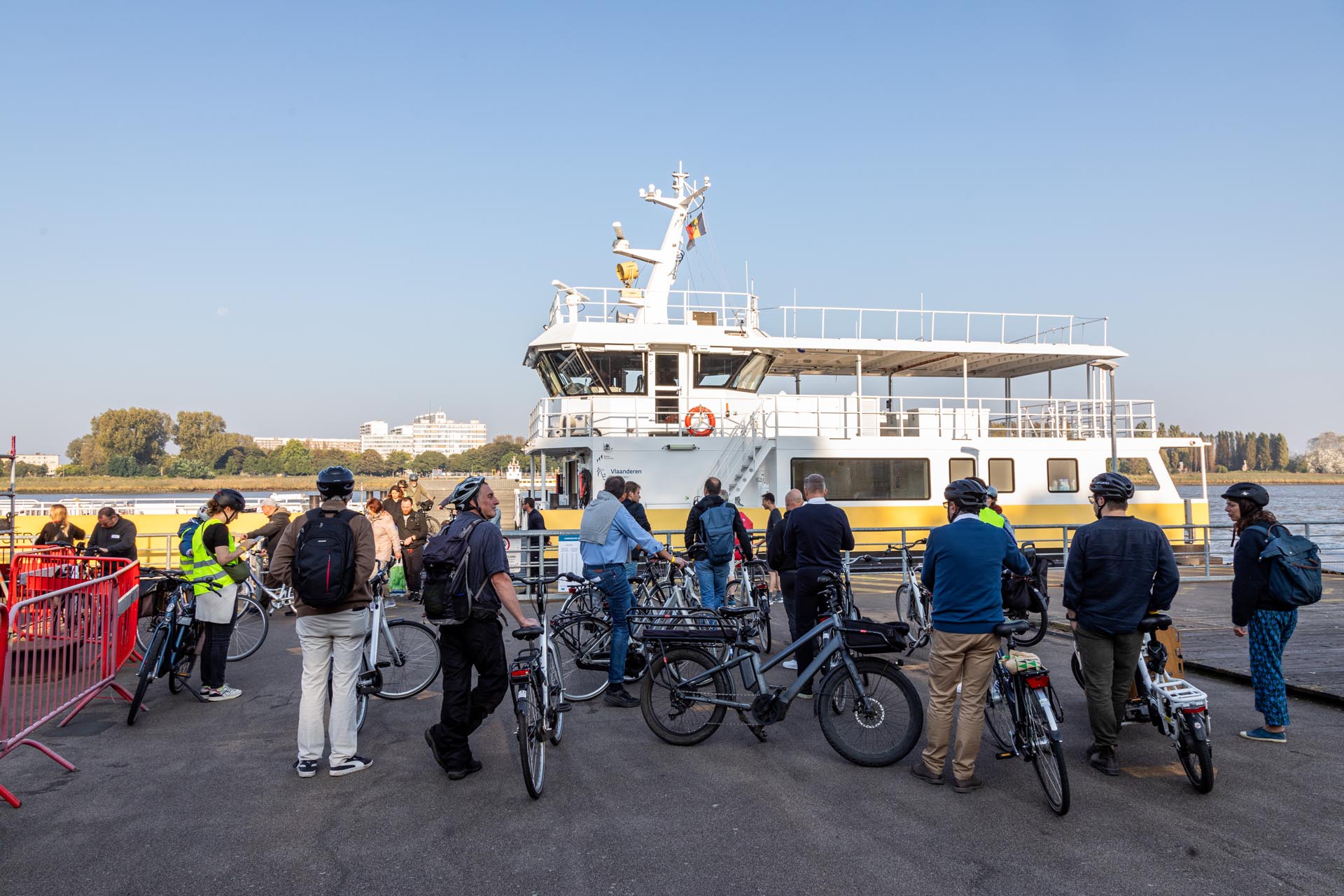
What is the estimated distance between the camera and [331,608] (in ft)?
16.4

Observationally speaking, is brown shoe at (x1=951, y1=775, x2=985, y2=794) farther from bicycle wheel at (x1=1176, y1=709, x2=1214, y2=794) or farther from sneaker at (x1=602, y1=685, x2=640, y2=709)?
sneaker at (x1=602, y1=685, x2=640, y2=709)

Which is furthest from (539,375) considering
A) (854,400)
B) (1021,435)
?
(1021,435)

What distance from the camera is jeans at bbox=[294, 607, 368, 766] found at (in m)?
5.03

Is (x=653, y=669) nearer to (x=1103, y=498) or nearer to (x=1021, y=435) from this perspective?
(x=1103, y=498)

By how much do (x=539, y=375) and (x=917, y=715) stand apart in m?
15.8

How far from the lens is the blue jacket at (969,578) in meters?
4.58

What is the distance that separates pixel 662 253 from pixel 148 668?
52.1ft

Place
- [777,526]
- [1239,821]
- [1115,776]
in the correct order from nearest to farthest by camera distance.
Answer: [1239,821], [1115,776], [777,526]

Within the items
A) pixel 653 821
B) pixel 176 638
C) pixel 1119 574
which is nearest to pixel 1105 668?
pixel 1119 574

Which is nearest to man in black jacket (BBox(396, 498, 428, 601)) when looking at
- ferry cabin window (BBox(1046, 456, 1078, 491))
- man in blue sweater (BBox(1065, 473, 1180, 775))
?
man in blue sweater (BBox(1065, 473, 1180, 775))

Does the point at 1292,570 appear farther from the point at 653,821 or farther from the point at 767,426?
the point at 767,426

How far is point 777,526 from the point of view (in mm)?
8031

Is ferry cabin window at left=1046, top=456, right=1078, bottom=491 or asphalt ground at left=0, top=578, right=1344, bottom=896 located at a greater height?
ferry cabin window at left=1046, top=456, right=1078, bottom=491

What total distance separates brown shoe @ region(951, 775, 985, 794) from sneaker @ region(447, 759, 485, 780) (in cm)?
275
